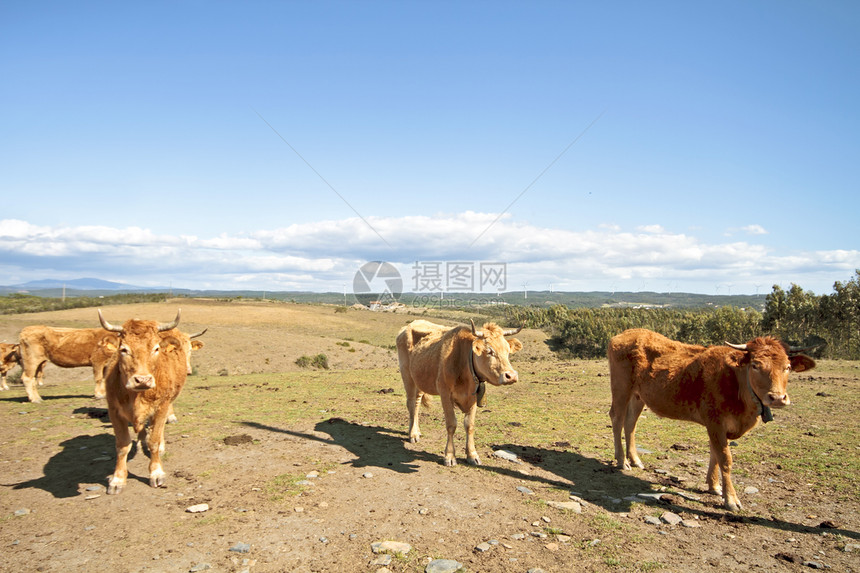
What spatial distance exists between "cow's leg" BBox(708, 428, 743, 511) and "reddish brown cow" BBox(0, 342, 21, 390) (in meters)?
21.7

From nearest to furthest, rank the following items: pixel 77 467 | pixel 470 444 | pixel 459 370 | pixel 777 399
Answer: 1. pixel 777 399
2. pixel 77 467
3. pixel 470 444
4. pixel 459 370

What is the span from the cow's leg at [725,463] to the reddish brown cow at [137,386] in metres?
8.73

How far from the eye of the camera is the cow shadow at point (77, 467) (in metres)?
7.36

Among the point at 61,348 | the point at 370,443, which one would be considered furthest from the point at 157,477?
the point at 61,348

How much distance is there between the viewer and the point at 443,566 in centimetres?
523

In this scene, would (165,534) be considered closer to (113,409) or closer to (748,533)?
(113,409)

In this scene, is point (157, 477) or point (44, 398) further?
point (44, 398)

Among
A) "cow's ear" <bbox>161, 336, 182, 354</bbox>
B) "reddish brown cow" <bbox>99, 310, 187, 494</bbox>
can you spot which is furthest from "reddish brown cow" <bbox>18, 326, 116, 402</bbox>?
"reddish brown cow" <bbox>99, 310, 187, 494</bbox>

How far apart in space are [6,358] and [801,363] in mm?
23227

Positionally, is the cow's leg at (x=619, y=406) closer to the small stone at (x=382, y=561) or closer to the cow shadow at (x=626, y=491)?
the cow shadow at (x=626, y=491)

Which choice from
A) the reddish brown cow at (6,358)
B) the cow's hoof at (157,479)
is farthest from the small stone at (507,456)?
the reddish brown cow at (6,358)

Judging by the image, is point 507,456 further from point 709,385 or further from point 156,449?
point 156,449

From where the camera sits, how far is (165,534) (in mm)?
5863

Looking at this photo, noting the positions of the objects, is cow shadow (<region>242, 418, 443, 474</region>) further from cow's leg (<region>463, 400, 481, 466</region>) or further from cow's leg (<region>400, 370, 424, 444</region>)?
cow's leg (<region>463, 400, 481, 466</region>)
